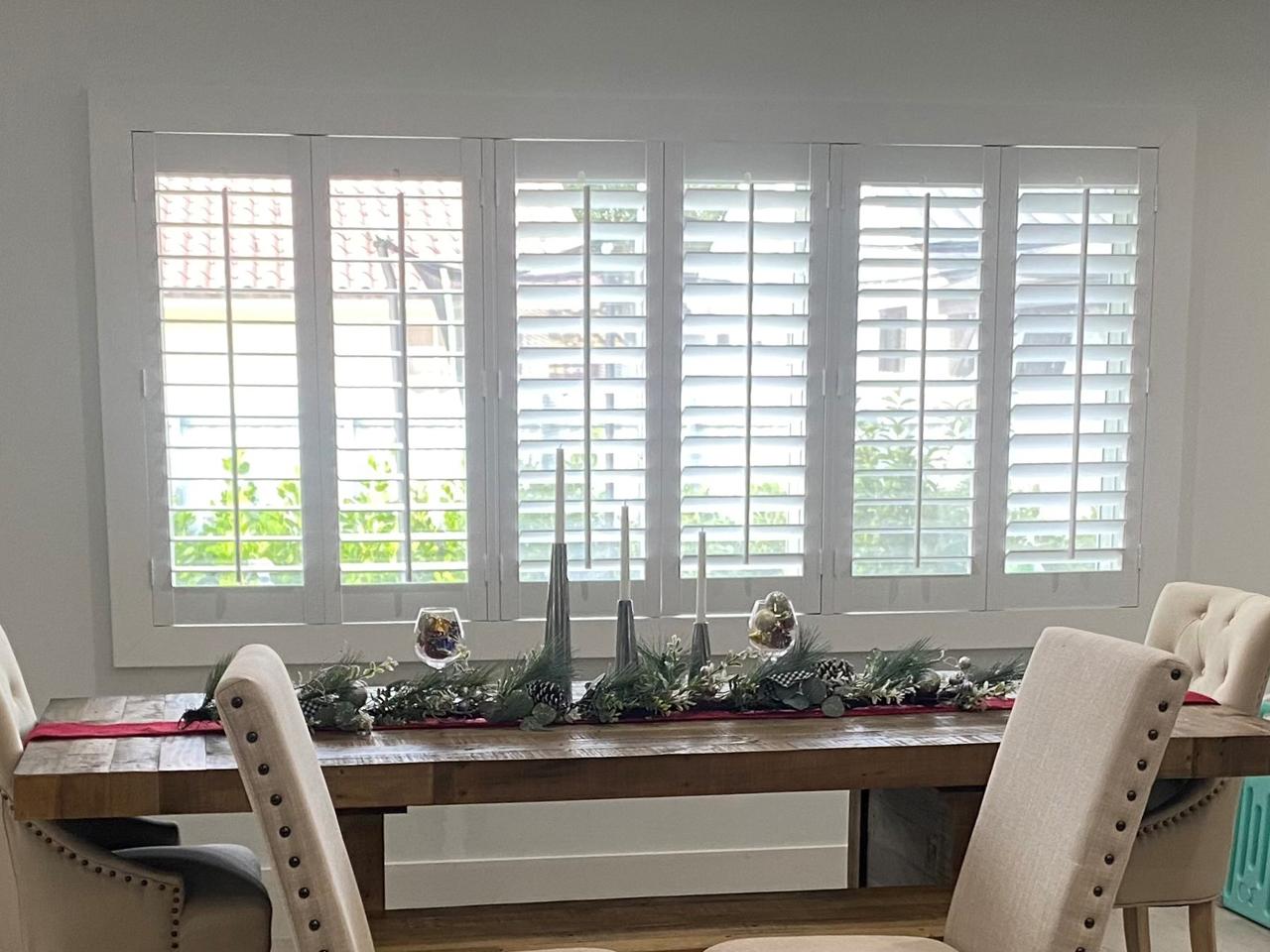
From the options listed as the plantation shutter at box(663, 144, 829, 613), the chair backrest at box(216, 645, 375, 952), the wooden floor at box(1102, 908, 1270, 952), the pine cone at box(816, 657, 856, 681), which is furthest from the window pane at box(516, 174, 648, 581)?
the chair backrest at box(216, 645, 375, 952)

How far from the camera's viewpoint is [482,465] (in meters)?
3.19

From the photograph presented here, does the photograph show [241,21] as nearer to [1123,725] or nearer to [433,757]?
[433,757]

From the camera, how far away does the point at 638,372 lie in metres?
3.23

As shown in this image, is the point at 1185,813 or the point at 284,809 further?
the point at 1185,813

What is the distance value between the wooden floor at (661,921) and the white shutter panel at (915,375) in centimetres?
122

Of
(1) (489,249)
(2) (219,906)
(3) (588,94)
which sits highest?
(3) (588,94)

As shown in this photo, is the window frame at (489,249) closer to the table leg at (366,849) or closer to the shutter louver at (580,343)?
the shutter louver at (580,343)

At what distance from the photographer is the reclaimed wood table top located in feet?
6.31

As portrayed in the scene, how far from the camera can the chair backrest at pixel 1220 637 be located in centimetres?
240

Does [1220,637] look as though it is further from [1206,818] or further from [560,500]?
[560,500]

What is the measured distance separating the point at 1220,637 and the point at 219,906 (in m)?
1.90

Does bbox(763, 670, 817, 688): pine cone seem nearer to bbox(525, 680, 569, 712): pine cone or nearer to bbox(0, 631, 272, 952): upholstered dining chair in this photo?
bbox(525, 680, 569, 712): pine cone

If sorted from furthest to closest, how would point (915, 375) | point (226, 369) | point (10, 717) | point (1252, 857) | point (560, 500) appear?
point (915, 375) < point (1252, 857) < point (226, 369) < point (560, 500) < point (10, 717)

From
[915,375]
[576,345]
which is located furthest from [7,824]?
[915,375]
